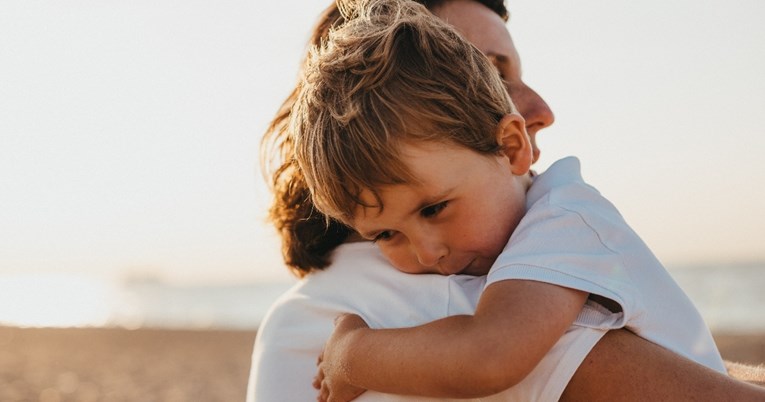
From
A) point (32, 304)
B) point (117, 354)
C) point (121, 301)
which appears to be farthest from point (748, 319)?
point (32, 304)

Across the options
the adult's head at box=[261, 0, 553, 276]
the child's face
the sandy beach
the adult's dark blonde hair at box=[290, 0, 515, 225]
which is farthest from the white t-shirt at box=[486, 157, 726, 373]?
the sandy beach

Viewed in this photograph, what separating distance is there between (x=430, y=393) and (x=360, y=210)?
535mm

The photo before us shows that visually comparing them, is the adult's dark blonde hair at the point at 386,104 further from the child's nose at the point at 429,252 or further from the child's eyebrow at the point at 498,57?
the child's eyebrow at the point at 498,57

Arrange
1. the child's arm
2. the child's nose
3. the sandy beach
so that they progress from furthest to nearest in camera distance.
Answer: the sandy beach, the child's nose, the child's arm

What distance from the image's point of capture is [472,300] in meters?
1.94

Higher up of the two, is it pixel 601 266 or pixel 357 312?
pixel 601 266

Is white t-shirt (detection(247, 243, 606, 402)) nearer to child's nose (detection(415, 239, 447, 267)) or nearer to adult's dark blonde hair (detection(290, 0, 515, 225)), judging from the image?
child's nose (detection(415, 239, 447, 267))

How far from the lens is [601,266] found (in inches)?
70.1

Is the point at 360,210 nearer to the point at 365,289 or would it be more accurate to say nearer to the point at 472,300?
the point at 365,289

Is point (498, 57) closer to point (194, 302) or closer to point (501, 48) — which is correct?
point (501, 48)

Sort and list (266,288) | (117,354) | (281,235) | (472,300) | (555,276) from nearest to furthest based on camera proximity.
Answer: (555,276), (472,300), (281,235), (117,354), (266,288)

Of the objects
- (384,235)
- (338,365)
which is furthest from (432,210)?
(338,365)

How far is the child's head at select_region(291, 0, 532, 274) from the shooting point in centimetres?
199

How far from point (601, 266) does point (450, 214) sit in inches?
16.9
